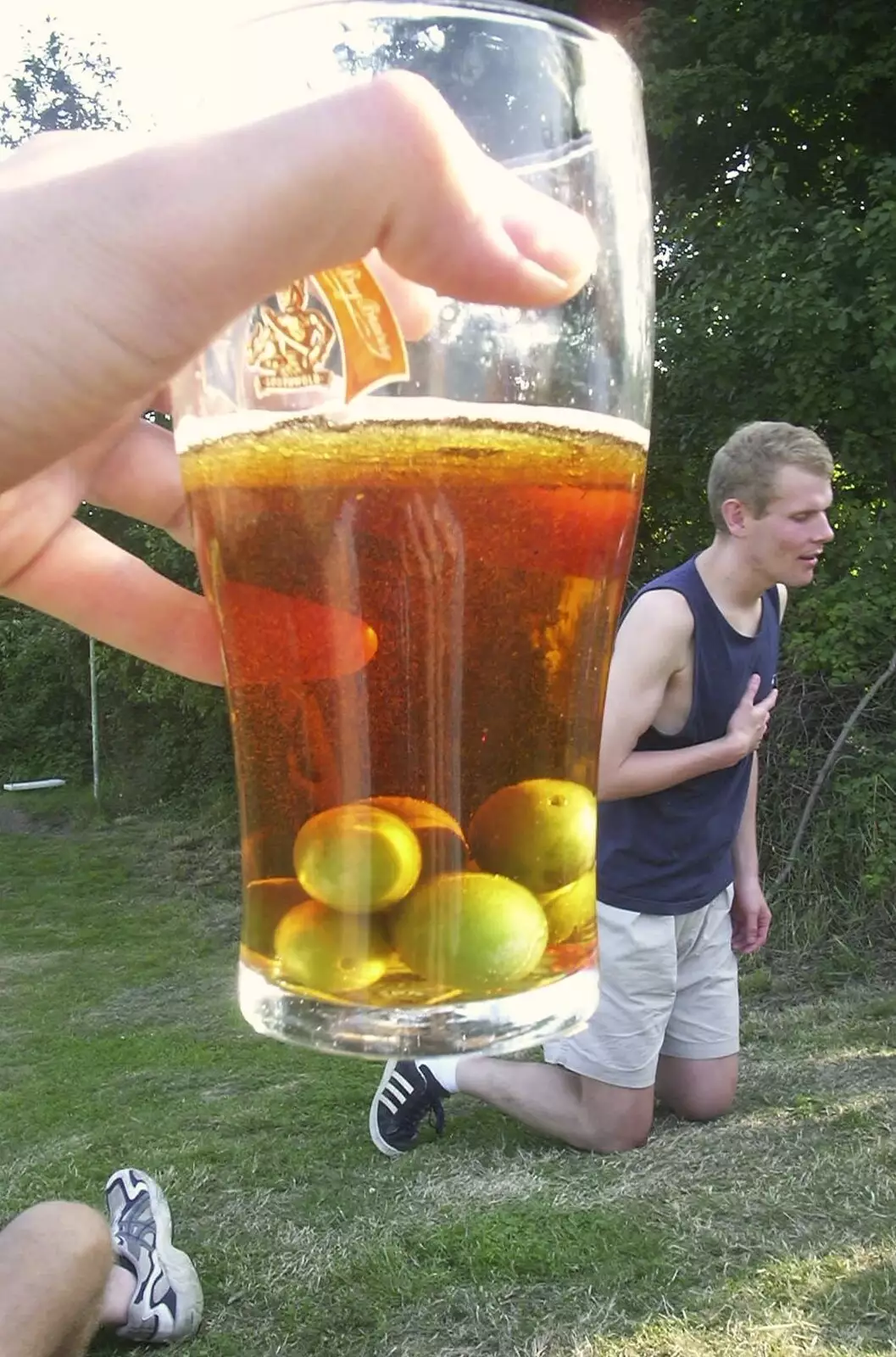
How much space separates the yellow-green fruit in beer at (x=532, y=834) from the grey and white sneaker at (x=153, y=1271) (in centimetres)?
243

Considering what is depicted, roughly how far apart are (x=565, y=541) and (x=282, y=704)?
0.26 meters

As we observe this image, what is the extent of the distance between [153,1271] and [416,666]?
102 inches

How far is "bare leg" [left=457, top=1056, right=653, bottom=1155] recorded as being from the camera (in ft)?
11.9

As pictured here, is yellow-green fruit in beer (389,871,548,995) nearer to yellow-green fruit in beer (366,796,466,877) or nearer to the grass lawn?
yellow-green fruit in beer (366,796,466,877)

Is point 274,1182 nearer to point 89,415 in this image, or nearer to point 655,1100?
point 655,1100

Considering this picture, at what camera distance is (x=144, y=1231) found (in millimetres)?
3168

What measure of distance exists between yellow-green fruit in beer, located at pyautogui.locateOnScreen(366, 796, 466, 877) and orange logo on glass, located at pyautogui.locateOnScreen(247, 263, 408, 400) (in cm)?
30

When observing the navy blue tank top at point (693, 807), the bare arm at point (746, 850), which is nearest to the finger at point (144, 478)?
the navy blue tank top at point (693, 807)

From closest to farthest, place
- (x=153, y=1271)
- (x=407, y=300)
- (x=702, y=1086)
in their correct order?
(x=407, y=300), (x=153, y=1271), (x=702, y=1086)

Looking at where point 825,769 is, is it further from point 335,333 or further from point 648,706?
point 335,333

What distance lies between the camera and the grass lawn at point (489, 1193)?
2.74 metres

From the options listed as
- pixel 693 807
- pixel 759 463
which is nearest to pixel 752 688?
pixel 693 807

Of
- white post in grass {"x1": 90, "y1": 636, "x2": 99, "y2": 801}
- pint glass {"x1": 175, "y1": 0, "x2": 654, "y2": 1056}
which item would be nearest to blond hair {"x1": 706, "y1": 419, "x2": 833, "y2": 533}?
pint glass {"x1": 175, "y1": 0, "x2": 654, "y2": 1056}

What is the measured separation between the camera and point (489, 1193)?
3.37 meters
